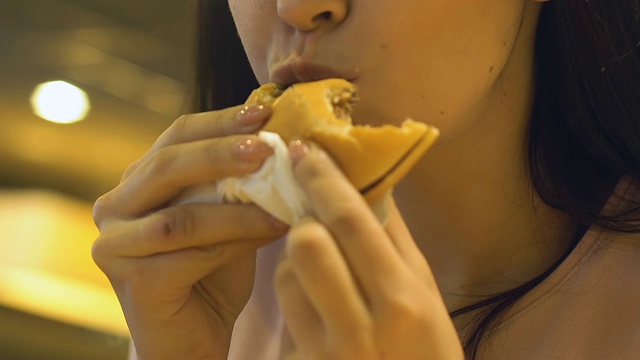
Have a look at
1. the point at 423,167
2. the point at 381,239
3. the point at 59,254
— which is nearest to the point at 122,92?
the point at 59,254

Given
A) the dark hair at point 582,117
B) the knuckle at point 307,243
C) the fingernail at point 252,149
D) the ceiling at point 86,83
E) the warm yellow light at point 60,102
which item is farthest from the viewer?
the warm yellow light at point 60,102

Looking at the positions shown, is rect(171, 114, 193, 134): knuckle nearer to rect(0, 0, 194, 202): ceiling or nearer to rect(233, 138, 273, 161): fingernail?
rect(233, 138, 273, 161): fingernail

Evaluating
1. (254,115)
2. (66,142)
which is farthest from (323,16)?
(66,142)

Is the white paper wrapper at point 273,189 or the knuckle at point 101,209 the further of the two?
the knuckle at point 101,209

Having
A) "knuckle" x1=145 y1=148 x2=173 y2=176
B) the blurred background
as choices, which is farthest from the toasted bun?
Result: the blurred background

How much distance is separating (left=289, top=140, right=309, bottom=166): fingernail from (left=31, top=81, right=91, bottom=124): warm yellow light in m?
2.33

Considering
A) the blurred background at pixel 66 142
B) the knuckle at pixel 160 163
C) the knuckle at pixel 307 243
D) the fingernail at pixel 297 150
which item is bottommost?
the blurred background at pixel 66 142

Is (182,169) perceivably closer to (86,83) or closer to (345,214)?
(345,214)

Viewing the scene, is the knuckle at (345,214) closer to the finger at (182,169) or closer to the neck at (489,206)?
the finger at (182,169)

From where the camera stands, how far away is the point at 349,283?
1.85ft

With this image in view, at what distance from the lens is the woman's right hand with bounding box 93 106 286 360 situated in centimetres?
71

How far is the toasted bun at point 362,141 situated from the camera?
2.04 ft

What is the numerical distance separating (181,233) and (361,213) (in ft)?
0.78

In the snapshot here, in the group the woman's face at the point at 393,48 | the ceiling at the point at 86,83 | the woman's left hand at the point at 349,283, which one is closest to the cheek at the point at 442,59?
the woman's face at the point at 393,48
